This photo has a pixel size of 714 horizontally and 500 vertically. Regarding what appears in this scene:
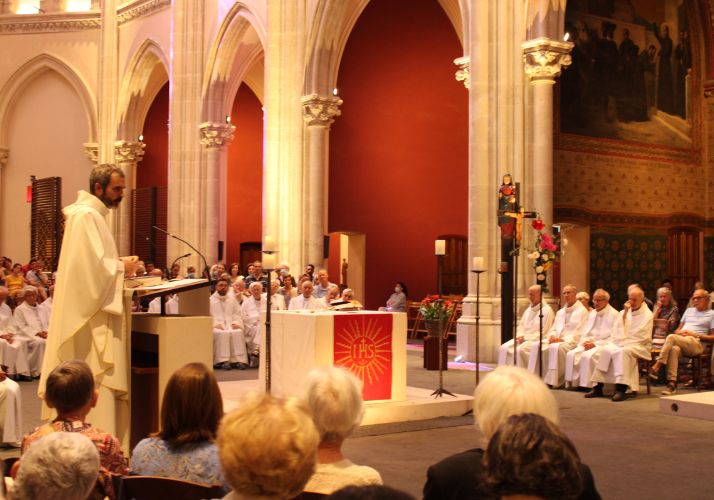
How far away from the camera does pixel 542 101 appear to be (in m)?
13.5

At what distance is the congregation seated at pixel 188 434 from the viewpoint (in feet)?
10.4

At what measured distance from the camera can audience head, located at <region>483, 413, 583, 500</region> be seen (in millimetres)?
1883

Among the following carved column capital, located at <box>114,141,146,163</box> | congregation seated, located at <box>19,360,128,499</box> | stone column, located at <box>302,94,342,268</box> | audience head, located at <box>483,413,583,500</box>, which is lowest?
congregation seated, located at <box>19,360,128,499</box>

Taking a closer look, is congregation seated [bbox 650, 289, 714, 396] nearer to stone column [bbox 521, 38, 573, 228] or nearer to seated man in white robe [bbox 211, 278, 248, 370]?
stone column [bbox 521, 38, 573, 228]

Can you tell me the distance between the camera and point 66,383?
3.54 metres

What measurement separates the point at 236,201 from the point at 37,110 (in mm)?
6526

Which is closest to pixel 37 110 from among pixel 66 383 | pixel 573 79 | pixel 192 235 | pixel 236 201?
pixel 236 201

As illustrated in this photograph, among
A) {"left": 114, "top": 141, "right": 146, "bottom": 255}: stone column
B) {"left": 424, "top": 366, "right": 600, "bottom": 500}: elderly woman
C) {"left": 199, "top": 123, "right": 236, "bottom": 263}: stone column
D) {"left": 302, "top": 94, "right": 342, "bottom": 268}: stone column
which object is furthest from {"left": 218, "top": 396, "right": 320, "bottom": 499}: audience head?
{"left": 114, "top": 141, "right": 146, "bottom": 255}: stone column

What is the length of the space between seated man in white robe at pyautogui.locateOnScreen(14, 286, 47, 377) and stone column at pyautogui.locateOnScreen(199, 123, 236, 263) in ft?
30.0

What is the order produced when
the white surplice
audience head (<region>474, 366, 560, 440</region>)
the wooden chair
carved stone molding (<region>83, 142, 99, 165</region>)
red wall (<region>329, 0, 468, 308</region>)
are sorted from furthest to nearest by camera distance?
1. carved stone molding (<region>83, 142, 99, 165</region>)
2. red wall (<region>329, 0, 468, 308</region>)
3. the white surplice
4. the wooden chair
5. audience head (<region>474, 366, 560, 440</region>)

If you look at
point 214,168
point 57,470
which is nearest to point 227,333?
point 214,168

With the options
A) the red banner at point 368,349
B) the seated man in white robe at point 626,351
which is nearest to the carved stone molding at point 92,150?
the seated man in white robe at point 626,351

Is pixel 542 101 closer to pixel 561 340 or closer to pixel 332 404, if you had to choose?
pixel 561 340

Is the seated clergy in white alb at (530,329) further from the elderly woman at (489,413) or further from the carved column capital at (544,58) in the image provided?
the elderly woman at (489,413)
